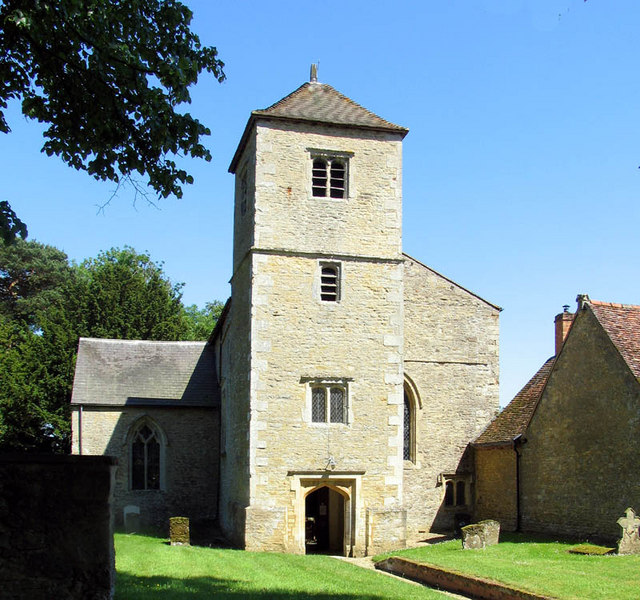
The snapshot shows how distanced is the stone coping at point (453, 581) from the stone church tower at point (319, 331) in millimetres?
3075

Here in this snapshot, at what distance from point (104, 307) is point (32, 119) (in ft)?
90.9

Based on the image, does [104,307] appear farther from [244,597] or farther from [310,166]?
[244,597]

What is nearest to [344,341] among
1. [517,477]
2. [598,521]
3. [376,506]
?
[376,506]

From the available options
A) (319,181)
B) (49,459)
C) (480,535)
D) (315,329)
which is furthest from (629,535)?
(49,459)

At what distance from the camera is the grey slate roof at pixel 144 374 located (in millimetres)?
27453

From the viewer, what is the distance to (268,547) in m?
20.3

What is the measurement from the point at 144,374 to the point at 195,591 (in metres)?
17.0

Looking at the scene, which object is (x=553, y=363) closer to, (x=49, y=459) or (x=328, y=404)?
(x=328, y=404)

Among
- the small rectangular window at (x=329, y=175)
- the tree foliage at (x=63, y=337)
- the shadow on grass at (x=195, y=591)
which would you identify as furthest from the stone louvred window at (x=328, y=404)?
the tree foliage at (x=63, y=337)

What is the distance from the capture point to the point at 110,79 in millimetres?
9922

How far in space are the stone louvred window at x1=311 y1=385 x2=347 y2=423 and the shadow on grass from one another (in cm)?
759

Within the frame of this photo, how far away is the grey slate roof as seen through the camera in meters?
27.5

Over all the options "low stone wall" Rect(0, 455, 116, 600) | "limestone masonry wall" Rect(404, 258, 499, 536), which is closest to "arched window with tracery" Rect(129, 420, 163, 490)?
"limestone masonry wall" Rect(404, 258, 499, 536)

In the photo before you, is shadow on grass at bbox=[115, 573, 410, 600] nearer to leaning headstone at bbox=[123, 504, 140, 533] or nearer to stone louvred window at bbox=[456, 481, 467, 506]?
stone louvred window at bbox=[456, 481, 467, 506]
